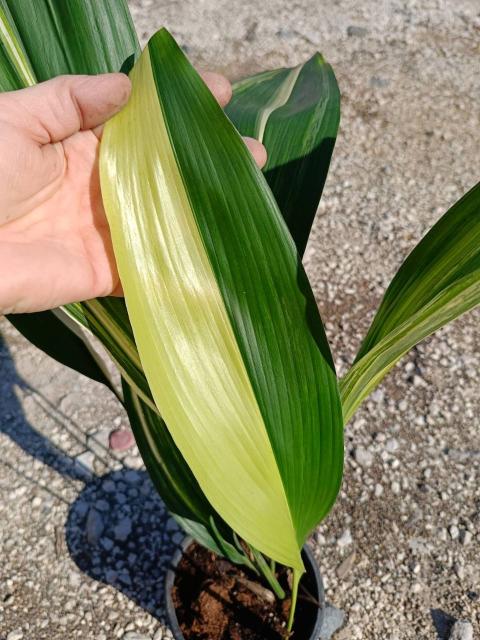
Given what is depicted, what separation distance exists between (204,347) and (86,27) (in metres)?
0.39

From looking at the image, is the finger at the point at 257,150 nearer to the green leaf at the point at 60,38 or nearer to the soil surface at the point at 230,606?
the green leaf at the point at 60,38

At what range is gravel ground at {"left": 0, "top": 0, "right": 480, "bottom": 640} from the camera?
1.25 m

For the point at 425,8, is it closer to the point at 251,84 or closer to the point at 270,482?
the point at 251,84

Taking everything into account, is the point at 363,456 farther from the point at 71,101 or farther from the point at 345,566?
the point at 71,101

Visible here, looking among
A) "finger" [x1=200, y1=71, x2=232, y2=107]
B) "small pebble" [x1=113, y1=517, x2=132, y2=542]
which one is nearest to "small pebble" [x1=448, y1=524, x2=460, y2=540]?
"small pebble" [x1=113, y1=517, x2=132, y2=542]

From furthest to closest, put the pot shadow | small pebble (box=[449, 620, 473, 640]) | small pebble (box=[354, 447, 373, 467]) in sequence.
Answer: small pebble (box=[354, 447, 373, 467])
the pot shadow
small pebble (box=[449, 620, 473, 640])

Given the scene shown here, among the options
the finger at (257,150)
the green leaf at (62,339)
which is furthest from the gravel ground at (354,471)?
the finger at (257,150)

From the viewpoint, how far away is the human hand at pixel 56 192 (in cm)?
71

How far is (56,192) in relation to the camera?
2.68 feet

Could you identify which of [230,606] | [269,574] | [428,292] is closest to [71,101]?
[428,292]

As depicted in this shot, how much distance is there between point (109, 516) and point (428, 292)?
0.92 m

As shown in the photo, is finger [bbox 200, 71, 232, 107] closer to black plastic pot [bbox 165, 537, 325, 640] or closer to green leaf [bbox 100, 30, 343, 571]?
green leaf [bbox 100, 30, 343, 571]

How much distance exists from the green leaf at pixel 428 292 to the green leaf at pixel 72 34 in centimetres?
40

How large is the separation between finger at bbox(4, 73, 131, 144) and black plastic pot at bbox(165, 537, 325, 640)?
0.70m
